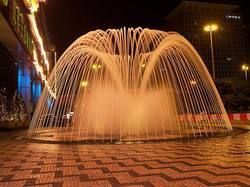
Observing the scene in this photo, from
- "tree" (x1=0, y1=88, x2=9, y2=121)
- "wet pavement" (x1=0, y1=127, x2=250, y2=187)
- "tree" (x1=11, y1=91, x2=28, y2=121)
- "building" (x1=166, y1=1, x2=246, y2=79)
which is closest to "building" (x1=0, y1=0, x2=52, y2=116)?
"tree" (x1=11, y1=91, x2=28, y2=121)

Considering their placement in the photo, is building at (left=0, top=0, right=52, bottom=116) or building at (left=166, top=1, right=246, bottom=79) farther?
building at (left=166, top=1, right=246, bottom=79)

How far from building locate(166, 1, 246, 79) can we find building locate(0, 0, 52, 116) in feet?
227

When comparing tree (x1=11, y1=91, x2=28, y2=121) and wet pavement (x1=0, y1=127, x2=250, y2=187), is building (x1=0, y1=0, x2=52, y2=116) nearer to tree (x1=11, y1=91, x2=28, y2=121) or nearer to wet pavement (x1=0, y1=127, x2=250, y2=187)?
tree (x1=11, y1=91, x2=28, y2=121)

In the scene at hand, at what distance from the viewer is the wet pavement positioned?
6656 mm

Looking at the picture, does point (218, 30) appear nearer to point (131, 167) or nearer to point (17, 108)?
point (17, 108)

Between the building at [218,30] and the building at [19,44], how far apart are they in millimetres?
69133

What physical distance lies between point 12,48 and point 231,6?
92.9m

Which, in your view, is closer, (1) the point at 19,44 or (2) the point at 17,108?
(1) the point at 19,44

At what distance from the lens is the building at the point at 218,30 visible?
105312 millimetres

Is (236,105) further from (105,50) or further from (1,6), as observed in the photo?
(1,6)

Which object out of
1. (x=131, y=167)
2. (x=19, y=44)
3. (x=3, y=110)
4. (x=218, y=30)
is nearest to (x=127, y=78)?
(x=131, y=167)

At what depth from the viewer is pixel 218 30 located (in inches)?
4090

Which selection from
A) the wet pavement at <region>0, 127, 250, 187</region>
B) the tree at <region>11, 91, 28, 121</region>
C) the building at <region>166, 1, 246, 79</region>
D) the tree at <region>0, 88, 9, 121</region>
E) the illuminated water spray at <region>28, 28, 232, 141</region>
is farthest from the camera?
the building at <region>166, 1, 246, 79</region>

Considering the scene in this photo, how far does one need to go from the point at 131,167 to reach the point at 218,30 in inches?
4025
